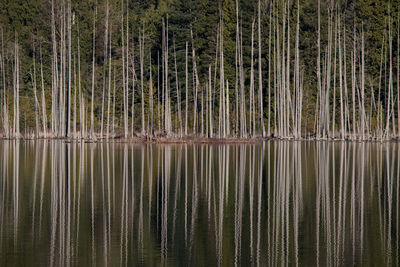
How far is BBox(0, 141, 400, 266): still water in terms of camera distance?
13.6 metres

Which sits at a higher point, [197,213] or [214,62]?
[214,62]

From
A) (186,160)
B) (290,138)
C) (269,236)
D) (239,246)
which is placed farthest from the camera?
(290,138)

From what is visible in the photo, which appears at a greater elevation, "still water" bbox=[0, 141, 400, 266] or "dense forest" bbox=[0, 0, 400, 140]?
"dense forest" bbox=[0, 0, 400, 140]

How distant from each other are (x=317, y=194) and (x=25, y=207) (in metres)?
8.40

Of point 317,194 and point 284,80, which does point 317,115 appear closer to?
point 284,80

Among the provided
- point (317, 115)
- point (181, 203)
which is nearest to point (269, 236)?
point (181, 203)

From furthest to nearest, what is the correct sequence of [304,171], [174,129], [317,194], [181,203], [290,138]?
[174,129]
[290,138]
[304,171]
[317,194]
[181,203]

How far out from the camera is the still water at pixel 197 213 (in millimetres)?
13648

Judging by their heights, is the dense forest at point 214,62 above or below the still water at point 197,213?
above

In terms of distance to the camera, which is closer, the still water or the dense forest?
the still water

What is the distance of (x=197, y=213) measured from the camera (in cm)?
1838

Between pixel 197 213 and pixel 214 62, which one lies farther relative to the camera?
pixel 214 62

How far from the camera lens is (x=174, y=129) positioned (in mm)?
61688

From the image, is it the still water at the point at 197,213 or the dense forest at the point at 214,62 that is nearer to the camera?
the still water at the point at 197,213
